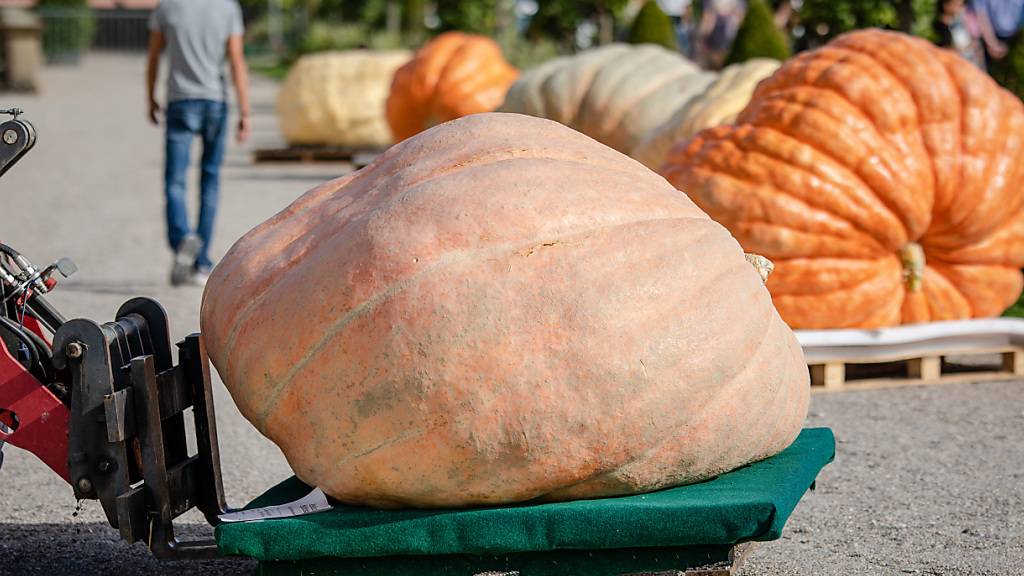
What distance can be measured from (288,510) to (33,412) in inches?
26.7

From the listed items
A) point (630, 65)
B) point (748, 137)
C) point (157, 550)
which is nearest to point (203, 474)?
point (157, 550)

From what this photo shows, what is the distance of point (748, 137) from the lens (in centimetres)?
551

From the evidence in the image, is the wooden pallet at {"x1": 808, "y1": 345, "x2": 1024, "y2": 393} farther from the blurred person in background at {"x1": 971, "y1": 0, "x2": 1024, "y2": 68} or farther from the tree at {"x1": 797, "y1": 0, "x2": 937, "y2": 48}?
the blurred person in background at {"x1": 971, "y1": 0, "x2": 1024, "y2": 68}

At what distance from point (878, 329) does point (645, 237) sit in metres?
2.71

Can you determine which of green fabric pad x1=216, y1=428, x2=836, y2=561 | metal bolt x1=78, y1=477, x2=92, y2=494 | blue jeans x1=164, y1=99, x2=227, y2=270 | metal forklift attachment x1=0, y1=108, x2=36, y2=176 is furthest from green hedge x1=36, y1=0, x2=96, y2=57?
green fabric pad x1=216, y1=428, x2=836, y2=561

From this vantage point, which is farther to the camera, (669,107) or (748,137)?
(669,107)

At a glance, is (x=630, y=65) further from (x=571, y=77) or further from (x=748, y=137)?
(x=748, y=137)

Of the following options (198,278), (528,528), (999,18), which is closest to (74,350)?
(528,528)

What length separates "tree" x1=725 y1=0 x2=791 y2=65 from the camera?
1248 centimetres

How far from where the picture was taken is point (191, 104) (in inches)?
311

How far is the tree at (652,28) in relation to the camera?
15039 mm

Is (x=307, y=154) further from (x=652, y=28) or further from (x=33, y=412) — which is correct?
(x=33, y=412)

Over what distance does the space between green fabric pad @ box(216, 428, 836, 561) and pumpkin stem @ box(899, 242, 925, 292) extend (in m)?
2.82

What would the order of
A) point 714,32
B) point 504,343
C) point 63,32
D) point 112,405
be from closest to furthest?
point 504,343, point 112,405, point 714,32, point 63,32
